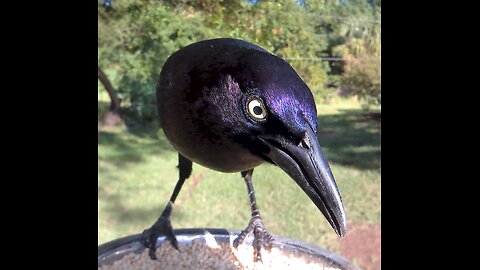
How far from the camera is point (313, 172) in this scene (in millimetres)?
835

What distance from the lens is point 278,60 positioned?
3.04 feet

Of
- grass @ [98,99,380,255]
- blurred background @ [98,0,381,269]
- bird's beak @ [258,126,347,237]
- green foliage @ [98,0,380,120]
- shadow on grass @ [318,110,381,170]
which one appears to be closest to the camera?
bird's beak @ [258,126,347,237]

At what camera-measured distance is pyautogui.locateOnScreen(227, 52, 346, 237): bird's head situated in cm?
83

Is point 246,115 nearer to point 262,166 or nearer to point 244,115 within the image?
point 244,115

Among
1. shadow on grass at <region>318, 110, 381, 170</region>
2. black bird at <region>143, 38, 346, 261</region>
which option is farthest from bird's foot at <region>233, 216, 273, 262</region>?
shadow on grass at <region>318, 110, 381, 170</region>

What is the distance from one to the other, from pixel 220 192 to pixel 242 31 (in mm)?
1964

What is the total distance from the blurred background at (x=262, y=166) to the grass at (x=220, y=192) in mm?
11

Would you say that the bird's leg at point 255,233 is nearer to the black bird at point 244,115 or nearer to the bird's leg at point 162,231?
the bird's leg at point 162,231

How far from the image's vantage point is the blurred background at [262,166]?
9.50 ft

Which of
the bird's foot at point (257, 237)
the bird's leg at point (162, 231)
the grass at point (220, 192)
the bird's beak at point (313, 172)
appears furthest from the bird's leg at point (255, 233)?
the grass at point (220, 192)

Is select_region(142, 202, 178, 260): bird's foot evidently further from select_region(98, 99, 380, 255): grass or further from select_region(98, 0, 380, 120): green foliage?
select_region(98, 99, 380, 255): grass

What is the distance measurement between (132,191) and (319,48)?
2086 mm

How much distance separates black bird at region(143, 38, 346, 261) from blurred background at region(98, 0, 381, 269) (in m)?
1.33
